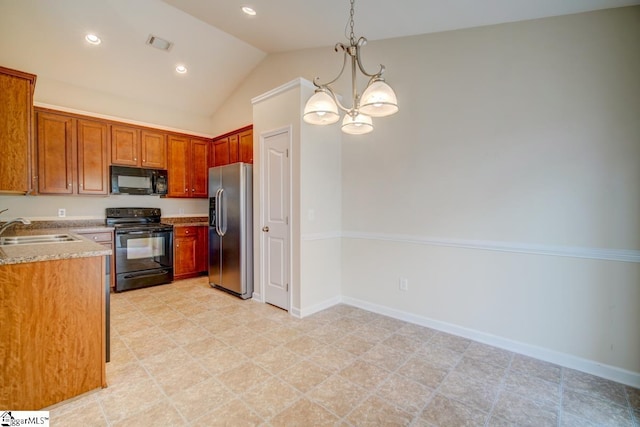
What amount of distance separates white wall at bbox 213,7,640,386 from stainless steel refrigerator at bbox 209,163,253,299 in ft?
5.16

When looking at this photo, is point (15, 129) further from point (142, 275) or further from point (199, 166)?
point (199, 166)

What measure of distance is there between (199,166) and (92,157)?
5.12ft

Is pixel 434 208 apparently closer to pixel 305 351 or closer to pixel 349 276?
pixel 349 276

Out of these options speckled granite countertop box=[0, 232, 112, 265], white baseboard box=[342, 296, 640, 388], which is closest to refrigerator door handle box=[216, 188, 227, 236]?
speckled granite countertop box=[0, 232, 112, 265]

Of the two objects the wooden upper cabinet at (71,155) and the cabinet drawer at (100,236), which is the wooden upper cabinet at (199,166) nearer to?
the wooden upper cabinet at (71,155)

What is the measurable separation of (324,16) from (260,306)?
3323 millimetres

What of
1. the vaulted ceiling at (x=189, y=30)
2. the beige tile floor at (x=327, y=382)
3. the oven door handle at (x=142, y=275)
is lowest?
the beige tile floor at (x=327, y=382)

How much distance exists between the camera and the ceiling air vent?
3.92 m

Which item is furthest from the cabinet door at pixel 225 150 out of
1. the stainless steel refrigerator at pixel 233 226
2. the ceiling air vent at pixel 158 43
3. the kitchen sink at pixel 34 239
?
the kitchen sink at pixel 34 239

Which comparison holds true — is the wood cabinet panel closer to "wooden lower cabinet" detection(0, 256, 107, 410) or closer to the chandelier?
the chandelier

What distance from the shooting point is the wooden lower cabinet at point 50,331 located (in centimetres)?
166

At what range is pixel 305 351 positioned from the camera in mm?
2520

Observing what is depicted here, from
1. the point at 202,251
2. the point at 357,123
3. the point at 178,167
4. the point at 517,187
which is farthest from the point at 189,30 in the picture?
the point at 517,187

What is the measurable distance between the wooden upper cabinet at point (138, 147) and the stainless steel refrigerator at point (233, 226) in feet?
4.22
